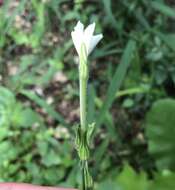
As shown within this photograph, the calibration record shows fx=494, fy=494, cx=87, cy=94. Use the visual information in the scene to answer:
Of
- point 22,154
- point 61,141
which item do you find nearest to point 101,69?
point 61,141

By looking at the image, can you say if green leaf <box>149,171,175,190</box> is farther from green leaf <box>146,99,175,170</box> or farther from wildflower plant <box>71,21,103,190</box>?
wildflower plant <box>71,21,103,190</box>

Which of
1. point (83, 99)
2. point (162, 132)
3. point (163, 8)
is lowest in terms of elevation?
point (83, 99)

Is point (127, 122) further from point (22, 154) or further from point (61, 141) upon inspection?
point (22, 154)

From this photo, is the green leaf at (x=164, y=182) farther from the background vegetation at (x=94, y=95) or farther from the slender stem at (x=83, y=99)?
the slender stem at (x=83, y=99)

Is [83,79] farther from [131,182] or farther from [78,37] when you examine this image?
[131,182]

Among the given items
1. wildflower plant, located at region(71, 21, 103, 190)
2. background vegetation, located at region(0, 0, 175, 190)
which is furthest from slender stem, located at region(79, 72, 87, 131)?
background vegetation, located at region(0, 0, 175, 190)

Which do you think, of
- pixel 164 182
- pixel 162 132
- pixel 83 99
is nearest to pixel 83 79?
pixel 83 99

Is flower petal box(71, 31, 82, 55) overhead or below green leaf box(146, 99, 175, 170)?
below
